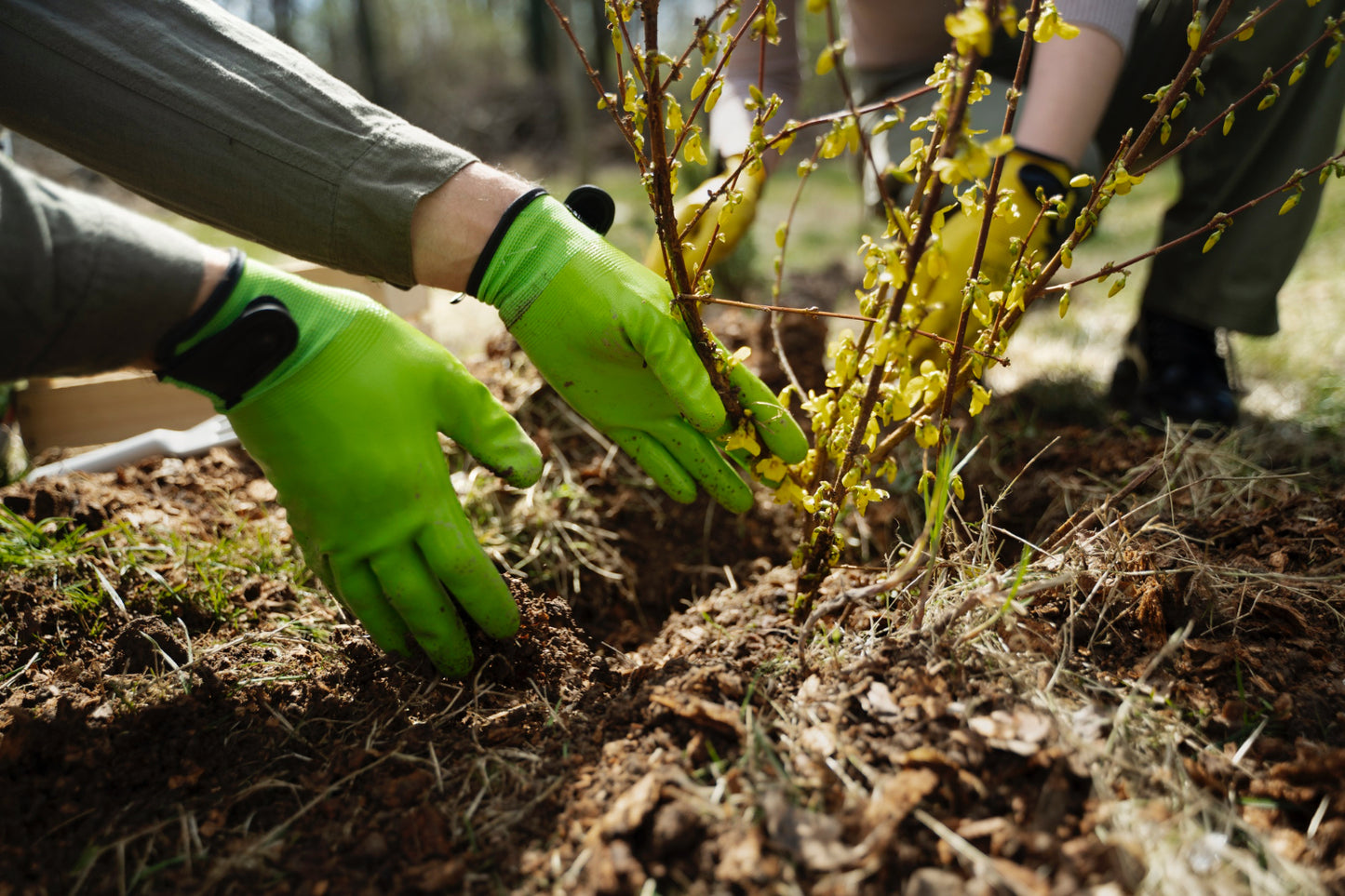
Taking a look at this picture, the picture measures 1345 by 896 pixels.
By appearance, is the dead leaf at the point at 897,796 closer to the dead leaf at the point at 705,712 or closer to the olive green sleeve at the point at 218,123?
the dead leaf at the point at 705,712

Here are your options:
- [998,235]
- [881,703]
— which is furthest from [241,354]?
[998,235]

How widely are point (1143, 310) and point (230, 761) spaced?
9.48 ft

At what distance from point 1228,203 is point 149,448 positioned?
3.26 meters

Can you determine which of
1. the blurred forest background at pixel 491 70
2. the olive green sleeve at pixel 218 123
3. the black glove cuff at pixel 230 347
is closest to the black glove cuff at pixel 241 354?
the black glove cuff at pixel 230 347

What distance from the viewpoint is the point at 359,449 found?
1.40 meters

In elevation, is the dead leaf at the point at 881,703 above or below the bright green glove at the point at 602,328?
below

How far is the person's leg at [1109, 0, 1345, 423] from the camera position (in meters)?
2.25

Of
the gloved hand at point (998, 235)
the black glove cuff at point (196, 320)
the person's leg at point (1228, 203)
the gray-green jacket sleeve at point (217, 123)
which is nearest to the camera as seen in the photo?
the black glove cuff at point (196, 320)

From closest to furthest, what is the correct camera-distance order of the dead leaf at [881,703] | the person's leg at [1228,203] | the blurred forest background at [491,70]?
1. the dead leaf at [881,703]
2. the person's leg at [1228,203]
3. the blurred forest background at [491,70]

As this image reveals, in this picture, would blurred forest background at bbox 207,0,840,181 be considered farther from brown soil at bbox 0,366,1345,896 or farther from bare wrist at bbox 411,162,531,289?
brown soil at bbox 0,366,1345,896

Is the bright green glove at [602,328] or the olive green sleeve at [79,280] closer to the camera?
the olive green sleeve at [79,280]

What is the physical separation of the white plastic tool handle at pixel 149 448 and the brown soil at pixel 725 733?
55cm

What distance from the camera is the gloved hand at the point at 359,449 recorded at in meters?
1.36

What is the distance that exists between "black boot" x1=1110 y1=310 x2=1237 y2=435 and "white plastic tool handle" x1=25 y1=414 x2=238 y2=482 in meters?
2.68
